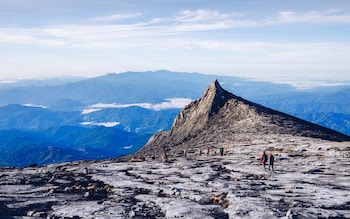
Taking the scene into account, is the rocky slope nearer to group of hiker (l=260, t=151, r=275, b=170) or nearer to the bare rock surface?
the bare rock surface

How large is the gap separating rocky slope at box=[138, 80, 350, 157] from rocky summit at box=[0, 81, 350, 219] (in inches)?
303

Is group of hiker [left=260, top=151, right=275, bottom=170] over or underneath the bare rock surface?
over

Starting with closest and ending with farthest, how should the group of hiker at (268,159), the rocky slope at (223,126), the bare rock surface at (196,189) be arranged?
1. the bare rock surface at (196,189)
2. the group of hiker at (268,159)
3. the rocky slope at (223,126)

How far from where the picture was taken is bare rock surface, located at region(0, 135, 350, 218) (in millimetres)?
29364

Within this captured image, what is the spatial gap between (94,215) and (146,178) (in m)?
16.9

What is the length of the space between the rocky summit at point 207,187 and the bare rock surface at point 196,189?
0.08 meters

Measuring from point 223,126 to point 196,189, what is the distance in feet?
187

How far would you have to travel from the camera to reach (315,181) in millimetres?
39812

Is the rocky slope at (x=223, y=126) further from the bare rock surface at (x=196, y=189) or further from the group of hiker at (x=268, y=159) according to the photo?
the group of hiker at (x=268, y=159)

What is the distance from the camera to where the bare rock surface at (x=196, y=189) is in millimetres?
29364

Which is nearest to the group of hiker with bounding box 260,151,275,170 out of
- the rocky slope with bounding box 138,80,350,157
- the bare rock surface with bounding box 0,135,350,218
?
the bare rock surface with bounding box 0,135,350,218

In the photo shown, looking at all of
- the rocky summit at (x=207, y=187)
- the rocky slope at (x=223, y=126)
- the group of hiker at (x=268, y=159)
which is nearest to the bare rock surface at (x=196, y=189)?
the rocky summit at (x=207, y=187)

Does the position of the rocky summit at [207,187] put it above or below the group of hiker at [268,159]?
below

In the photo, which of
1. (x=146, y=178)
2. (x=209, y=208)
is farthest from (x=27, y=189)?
(x=209, y=208)
